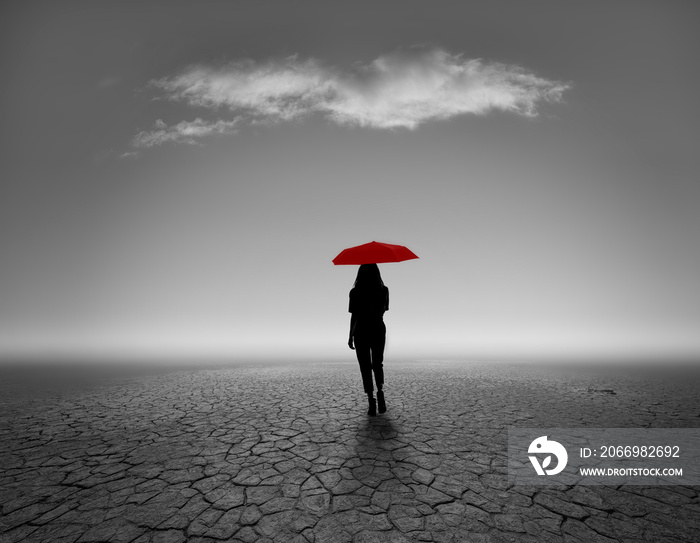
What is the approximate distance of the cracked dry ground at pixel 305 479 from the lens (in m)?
2.79

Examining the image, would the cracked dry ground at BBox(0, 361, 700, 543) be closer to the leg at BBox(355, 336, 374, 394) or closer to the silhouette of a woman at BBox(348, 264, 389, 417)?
the leg at BBox(355, 336, 374, 394)

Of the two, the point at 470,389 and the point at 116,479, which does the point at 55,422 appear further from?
the point at 470,389

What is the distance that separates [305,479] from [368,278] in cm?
327

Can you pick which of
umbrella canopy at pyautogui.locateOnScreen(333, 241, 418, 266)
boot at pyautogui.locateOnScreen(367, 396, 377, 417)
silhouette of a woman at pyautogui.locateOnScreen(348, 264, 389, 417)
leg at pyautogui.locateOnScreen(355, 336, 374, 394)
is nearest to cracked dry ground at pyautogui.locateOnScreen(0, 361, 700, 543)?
boot at pyautogui.locateOnScreen(367, 396, 377, 417)

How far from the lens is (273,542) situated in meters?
2.60

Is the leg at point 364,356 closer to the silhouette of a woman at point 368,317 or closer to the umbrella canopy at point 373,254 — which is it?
the silhouette of a woman at point 368,317

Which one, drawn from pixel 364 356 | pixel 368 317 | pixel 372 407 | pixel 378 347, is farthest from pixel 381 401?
pixel 368 317

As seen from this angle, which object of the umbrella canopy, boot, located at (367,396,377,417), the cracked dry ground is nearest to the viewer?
the cracked dry ground

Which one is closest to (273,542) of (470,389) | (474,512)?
(474,512)

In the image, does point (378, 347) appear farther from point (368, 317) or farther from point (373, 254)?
point (373, 254)

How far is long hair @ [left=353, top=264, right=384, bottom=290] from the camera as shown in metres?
5.78

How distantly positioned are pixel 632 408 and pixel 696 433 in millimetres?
1802

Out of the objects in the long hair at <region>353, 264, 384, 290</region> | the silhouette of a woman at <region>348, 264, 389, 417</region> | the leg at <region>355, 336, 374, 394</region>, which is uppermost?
the long hair at <region>353, 264, 384, 290</region>

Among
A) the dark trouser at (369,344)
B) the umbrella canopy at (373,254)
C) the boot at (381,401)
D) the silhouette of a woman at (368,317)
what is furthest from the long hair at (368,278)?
the boot at (381,401)
